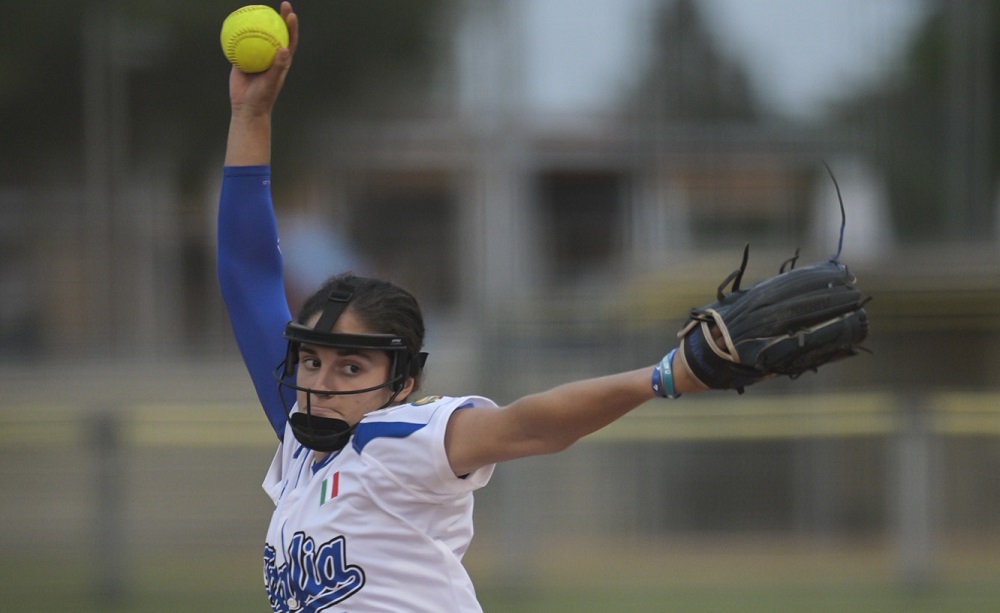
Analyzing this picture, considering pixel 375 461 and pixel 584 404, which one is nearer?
pixel 584 404

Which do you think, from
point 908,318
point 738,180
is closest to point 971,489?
point 908,318

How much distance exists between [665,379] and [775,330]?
19 cm

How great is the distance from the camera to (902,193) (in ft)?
48.3

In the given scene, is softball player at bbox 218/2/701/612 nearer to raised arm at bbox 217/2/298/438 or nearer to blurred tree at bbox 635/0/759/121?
raised arm at bbox 217/2/298/438

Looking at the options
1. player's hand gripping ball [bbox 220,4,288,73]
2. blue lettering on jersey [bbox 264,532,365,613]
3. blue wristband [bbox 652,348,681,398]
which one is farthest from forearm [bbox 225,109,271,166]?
blue wristband [bbox 652,348,681,398]

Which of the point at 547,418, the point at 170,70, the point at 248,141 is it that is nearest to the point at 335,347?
the point at 547,418

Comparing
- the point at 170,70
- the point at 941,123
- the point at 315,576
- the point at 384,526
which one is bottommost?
the point at 315,576

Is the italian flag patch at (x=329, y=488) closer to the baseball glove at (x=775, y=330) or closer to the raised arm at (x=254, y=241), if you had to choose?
the raised arm at (x=254, y=241)

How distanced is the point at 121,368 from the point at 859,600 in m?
7.98

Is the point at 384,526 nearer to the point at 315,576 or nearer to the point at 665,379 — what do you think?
the point at 315,576

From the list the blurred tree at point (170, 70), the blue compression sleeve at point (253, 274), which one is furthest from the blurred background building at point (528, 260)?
the blue compression sleeve at point (253, 274)

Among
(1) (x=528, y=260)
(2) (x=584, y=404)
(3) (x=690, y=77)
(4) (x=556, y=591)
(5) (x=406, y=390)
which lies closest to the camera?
(2) (x=584, y=404)

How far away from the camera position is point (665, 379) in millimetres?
2176

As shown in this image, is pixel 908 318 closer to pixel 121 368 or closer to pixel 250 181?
pixel 250 181
